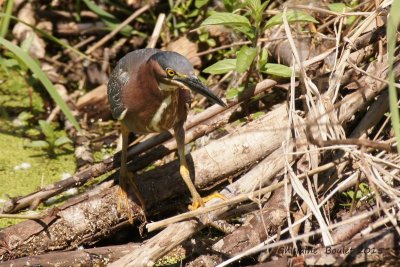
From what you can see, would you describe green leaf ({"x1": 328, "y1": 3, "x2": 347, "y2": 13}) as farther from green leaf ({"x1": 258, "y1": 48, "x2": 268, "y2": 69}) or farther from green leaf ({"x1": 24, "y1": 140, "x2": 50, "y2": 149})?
green leaf ({"x1": 24, "y1": 140, "x2": 50, "y2": 149})

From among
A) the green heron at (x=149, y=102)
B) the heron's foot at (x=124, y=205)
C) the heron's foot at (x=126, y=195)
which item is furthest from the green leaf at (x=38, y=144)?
the heron's foot at (x=124, y=205)

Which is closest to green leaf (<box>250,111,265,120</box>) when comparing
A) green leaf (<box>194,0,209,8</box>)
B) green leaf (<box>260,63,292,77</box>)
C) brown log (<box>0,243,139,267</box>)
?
green leaf (<box>260,63,292,77</box>)

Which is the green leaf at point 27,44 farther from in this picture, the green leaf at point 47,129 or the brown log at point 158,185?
the brown log at point 158,185

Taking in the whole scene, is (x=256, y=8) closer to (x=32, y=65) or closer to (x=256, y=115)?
(x=256, y=115)

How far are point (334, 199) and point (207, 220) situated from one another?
712 mm

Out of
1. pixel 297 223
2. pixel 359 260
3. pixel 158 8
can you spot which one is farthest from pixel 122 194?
pixel 158 8

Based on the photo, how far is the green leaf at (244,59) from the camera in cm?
378

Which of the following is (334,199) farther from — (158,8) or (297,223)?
(158,8)

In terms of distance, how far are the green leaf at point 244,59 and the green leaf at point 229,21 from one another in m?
0.14

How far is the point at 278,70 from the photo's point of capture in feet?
12.9

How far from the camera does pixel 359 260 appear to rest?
10.5 ft

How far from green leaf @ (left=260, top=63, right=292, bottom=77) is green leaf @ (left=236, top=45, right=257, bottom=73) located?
0.17 metres

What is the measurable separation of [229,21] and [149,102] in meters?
0.64

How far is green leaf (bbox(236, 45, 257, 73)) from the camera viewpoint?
12.4ft
